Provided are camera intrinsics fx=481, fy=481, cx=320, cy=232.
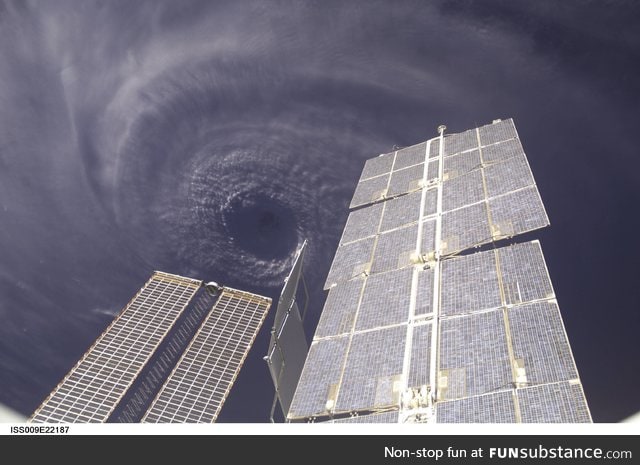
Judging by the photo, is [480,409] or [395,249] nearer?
[480,409]

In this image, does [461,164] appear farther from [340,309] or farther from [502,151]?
[340,309]

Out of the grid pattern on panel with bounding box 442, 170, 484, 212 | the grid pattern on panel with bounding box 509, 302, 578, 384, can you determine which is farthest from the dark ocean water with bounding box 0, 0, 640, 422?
the grid pattern on panel with bounding box 509, 302, 578, 384

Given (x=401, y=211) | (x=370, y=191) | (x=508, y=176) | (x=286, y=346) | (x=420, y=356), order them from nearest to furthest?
1. (x=420, y=356)
2. (x=508, y=176)
3. (x=286, y=346)
4. (x=401, y=211)
5. (x=370, y=191)

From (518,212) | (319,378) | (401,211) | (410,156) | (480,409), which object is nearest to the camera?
(480,409)

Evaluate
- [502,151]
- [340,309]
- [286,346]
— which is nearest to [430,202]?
[502,151]

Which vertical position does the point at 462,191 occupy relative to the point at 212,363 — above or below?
above

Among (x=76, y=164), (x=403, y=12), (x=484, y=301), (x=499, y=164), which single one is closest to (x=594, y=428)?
(x=484, y=301)
